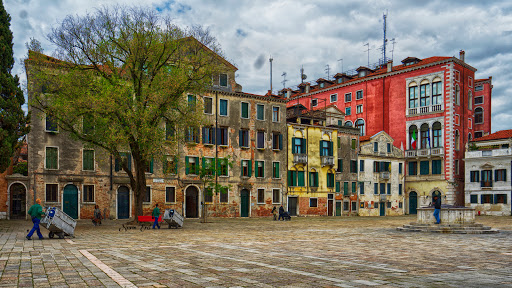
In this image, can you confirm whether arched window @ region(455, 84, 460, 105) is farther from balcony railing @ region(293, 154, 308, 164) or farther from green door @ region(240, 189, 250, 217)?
green door @ region(240, 189, 250, 217)

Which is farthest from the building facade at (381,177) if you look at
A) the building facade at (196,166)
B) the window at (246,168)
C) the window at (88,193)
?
the window at (88,193)

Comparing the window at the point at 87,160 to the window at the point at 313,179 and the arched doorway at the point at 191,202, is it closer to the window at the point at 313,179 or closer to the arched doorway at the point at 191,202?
the arched doorway at the point at 191,202

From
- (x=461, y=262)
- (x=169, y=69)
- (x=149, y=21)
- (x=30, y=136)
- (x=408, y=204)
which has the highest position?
(x=149, y=21)

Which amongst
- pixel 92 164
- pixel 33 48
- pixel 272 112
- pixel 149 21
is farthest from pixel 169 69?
pixel 272 112

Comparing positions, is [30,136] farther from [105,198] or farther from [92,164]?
[105,198]

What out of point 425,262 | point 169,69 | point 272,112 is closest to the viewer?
point 425,262

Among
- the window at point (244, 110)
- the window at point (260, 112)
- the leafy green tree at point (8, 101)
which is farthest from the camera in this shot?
the window at point (260, 112)

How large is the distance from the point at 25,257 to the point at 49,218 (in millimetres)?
5753

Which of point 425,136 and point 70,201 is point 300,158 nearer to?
point 425,136

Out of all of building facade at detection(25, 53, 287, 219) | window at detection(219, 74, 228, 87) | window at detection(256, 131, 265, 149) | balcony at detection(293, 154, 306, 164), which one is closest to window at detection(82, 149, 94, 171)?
building facade at detection(25, 53, 287, 219)

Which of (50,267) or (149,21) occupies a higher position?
(149,21)

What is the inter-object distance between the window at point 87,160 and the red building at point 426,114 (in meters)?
37.7

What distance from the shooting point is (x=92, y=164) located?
120 feet

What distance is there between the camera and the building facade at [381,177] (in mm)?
52719
